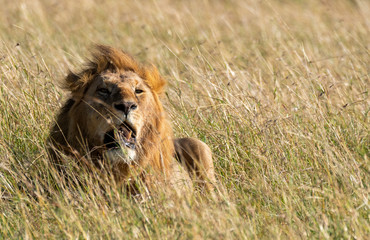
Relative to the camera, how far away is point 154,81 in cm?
455

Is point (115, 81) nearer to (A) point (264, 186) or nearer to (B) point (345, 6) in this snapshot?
(A) point (264, 186)

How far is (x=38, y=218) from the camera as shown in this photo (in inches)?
146

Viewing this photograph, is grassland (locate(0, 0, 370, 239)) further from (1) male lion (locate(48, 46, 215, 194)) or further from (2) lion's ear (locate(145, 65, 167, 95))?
(2) lion's ear (locate(145, 65, 167, 95))

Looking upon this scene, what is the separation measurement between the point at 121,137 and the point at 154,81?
752 millimetres

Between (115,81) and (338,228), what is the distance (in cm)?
174

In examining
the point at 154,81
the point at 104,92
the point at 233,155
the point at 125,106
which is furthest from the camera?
the point at 233,155

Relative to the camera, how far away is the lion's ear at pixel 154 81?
4.50 m

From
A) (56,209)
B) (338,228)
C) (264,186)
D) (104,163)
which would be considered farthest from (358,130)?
(56,209)

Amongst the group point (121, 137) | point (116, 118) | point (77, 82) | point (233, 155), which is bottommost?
point (233, 155)

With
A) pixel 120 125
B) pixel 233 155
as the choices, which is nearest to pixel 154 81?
pixel 120 125

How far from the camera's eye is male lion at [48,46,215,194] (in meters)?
3.98

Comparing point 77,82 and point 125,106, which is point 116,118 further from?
point 77,82

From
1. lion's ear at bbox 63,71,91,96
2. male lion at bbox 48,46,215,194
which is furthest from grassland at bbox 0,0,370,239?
lion's ear at bbox 63,71,91,96

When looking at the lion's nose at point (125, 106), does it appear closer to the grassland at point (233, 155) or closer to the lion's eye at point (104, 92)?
the lion's eye at point (104, 92)
